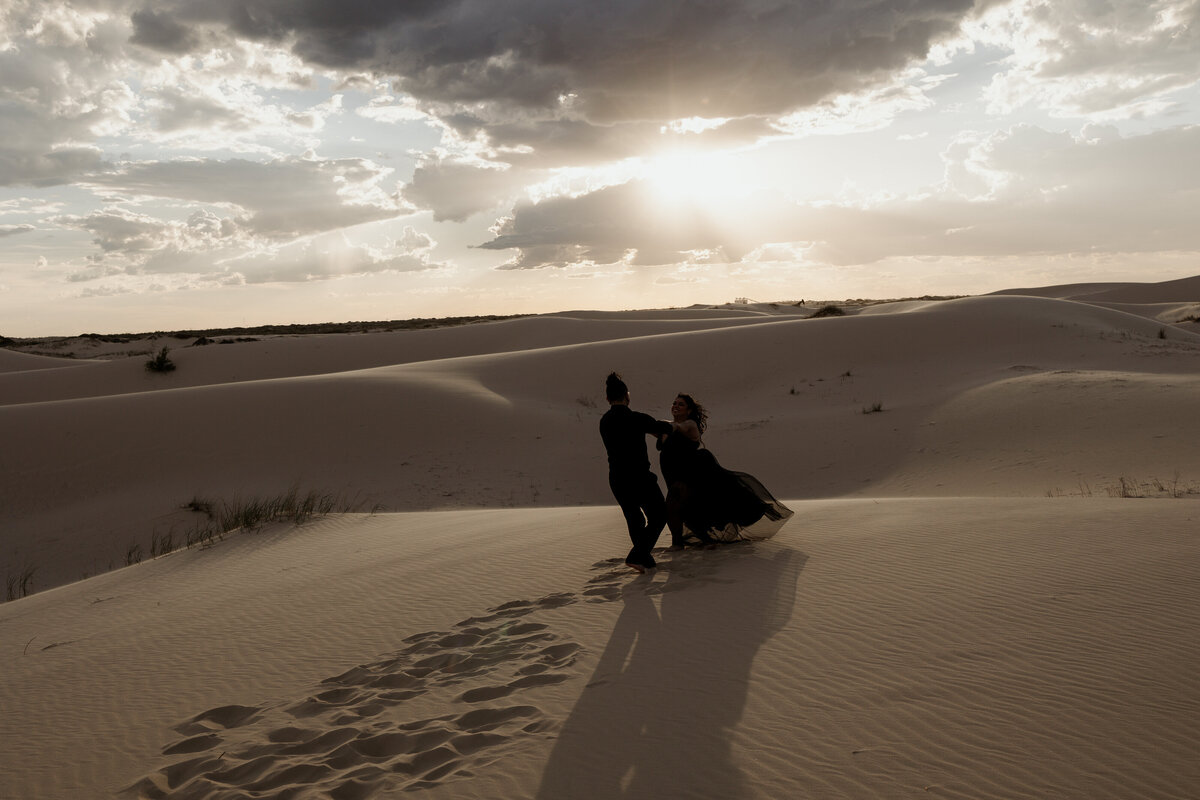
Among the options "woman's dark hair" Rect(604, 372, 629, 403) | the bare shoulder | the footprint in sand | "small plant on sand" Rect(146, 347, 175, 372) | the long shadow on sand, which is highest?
"small plant on sand" Rect(146, 347, 175, 372)

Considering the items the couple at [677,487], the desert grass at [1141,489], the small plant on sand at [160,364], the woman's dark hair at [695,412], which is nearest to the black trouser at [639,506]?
the couple at [677,487]

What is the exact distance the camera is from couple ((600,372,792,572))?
6.67 m

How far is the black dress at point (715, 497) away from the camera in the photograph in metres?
6.89

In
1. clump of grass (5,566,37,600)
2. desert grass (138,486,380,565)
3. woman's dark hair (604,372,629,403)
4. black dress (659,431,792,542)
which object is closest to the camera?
woman's dark hair (604,372,629,403)

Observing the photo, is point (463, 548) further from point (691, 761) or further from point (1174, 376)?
point (1174, 376)

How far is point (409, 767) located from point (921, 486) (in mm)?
10820

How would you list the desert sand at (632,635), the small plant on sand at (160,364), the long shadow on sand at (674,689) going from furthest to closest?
the small plant on sand at (160,364) → the desert sand at (632,635) → the long shadow on sand at (674,689)

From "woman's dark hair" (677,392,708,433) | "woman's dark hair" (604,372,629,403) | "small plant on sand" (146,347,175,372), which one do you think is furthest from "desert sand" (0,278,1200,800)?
"small plant on sand" (146,347,175,372)

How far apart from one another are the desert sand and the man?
0.28 meters

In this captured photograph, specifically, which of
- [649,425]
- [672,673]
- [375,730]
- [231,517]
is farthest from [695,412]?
[231,517]

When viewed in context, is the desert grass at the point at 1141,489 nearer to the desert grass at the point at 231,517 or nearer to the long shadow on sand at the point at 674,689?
the long shadow on sand at the point at 674,689

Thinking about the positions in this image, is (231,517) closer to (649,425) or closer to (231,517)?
(231,517)

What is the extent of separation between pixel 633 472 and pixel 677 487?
1.90 feet

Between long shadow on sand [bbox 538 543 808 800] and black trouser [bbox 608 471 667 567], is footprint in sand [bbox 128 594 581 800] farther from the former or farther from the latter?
black trouser [bbox 608 471 667 567]
